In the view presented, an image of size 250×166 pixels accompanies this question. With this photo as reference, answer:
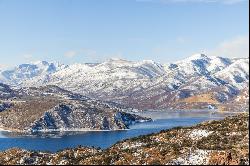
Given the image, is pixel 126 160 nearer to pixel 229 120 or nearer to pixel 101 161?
pixel 101 161

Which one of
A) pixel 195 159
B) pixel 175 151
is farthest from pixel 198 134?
pixel 195 159

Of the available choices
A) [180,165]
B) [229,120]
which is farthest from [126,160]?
[229,120]

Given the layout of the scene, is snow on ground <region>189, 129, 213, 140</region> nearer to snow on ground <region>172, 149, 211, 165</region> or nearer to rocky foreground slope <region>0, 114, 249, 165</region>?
rocky foreground slope <region>0, 114, 249, 165</region>

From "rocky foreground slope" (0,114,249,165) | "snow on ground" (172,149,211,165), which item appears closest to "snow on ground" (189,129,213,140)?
"rocky foreground slope" (0,114,249,165)

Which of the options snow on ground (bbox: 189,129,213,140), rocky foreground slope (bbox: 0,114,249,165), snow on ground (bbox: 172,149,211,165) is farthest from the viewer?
snow on ground (bbox: 189,129,213,140)

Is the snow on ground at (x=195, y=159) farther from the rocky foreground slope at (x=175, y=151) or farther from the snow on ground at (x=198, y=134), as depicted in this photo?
the snow on ground at (x=198, y=134)

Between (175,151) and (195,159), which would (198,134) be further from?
(195,159)

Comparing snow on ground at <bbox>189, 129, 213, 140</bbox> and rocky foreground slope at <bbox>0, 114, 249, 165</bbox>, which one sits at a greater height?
snow on ground at <bbox>189, 129, 213, 140</bbox>

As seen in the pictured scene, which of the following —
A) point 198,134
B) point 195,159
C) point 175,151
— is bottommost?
point 195,159
